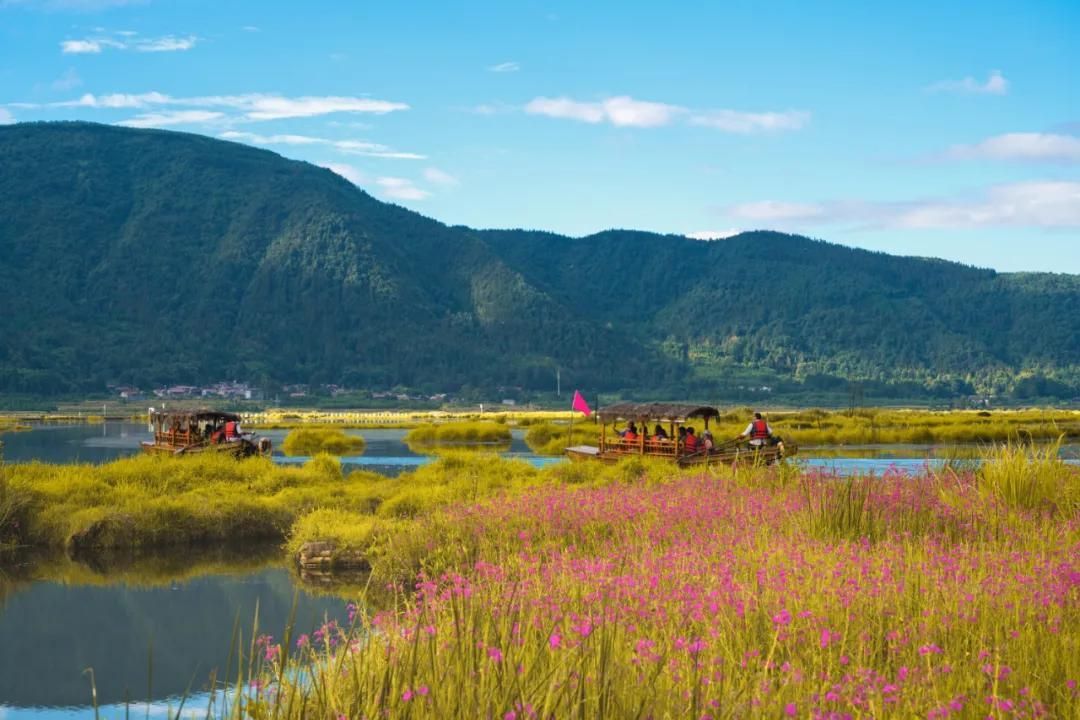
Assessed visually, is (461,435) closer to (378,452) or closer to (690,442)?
(378,452)

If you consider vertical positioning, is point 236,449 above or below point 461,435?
above

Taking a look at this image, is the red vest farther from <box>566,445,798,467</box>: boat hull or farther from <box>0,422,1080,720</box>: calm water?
<box>0,422,1080,720</box>: calm water

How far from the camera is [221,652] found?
1494 cm

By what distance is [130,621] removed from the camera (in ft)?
54.7

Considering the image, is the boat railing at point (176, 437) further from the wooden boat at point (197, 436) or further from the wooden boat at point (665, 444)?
the wooden boat at point (665, 444)

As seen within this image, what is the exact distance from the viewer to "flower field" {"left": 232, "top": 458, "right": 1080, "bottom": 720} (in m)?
6.35

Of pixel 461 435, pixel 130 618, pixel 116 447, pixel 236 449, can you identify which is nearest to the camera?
pixel 130 618

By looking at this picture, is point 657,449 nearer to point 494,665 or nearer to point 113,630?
point 113,630

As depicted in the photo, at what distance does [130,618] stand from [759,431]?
18955 millimetres

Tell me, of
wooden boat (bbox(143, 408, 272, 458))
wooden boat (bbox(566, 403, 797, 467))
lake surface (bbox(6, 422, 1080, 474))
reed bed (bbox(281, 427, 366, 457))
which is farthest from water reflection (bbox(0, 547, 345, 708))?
reed bed (bbox(281, 427, 366, 457))

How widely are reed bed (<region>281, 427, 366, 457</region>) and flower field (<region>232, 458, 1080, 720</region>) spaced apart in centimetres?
4296

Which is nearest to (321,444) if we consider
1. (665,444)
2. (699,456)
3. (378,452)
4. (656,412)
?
(378,452)

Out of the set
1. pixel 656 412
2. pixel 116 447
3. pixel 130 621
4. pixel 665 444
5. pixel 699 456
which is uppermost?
pixel 656 412

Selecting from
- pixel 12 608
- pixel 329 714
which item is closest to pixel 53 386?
pixel 12 608
